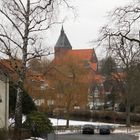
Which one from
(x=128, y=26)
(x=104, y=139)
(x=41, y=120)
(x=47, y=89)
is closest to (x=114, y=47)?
(x=128, y=26)

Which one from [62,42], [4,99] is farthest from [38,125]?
[62,42]

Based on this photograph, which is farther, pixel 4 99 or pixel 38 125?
pixel 4 99

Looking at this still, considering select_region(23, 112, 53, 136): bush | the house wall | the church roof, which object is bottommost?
select_region(23, 112, 53, 136): bush

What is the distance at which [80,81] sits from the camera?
75875mm

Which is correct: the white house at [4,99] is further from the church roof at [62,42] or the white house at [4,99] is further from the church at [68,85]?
the church roof at [62,42]

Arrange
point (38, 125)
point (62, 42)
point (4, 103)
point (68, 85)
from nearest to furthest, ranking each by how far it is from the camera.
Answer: point (38, 125)
point (4, 103)
point (68, 85)
point (62, 42)

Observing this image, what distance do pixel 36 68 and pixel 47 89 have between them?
23.6 feet

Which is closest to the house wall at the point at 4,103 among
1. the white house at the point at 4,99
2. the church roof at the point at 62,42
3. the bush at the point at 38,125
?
the white house at the point at 4,99

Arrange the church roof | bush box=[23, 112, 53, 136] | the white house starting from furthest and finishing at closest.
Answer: the church roof, the white house, bush box=[23, 112, 53, 136]


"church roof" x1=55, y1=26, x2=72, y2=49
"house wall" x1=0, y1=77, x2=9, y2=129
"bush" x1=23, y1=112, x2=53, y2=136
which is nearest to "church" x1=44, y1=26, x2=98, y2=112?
"house wall" x1=0, y1=77, x2=9, y2=129

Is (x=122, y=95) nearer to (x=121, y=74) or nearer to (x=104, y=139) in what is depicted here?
(x=121, y=74)

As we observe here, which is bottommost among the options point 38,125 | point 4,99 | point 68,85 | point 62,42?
point 38,125

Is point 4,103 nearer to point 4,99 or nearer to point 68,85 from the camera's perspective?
point 4,99

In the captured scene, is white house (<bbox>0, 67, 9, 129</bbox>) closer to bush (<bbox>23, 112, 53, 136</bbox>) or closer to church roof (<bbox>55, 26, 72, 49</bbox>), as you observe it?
bush (<bbox>23, 112, 53, 136</bbox>)
